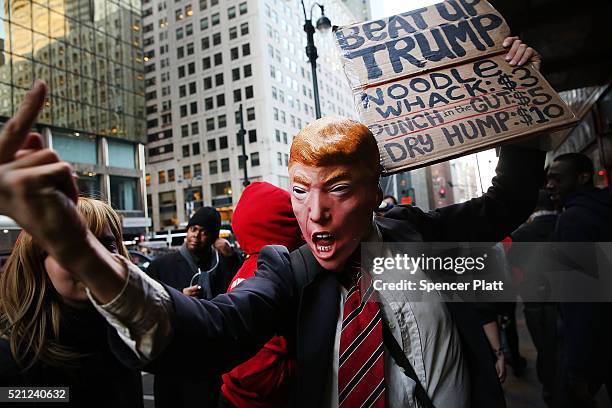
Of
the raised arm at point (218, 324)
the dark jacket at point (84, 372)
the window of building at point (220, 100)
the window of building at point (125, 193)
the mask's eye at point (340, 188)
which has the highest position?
the window of building at point (220, 100)


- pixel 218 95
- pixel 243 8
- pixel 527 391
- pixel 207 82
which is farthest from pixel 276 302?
pixel 243 8

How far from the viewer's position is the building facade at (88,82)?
27312 millimetres

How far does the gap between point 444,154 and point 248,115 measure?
50630mm

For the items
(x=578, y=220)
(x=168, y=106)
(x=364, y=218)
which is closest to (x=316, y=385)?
(x=364, y=218)

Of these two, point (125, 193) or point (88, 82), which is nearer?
point (88, 82)

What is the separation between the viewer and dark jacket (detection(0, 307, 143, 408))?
1.70m

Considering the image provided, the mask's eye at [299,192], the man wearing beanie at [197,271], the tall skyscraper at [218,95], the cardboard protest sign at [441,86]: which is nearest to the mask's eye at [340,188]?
the mask's eye at [299,192]

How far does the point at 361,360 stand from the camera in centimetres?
140

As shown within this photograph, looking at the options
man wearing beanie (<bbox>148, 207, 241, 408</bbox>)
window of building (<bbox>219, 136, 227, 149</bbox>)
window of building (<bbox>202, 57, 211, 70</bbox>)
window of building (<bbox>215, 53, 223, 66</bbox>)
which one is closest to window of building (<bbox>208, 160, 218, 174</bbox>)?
window of building (<bbox>219, 136, 227, 149</bbox>)

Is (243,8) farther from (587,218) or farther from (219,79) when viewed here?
(587,218)

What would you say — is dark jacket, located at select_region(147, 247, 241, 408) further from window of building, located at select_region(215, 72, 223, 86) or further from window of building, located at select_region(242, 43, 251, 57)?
window of building, located at select_region(215, 72, 223, 86)

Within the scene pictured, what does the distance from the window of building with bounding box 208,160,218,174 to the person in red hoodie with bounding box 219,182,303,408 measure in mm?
50869

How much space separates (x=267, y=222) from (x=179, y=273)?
2.37 metres

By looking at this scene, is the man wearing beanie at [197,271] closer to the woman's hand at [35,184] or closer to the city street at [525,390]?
the city street at [525,390]
